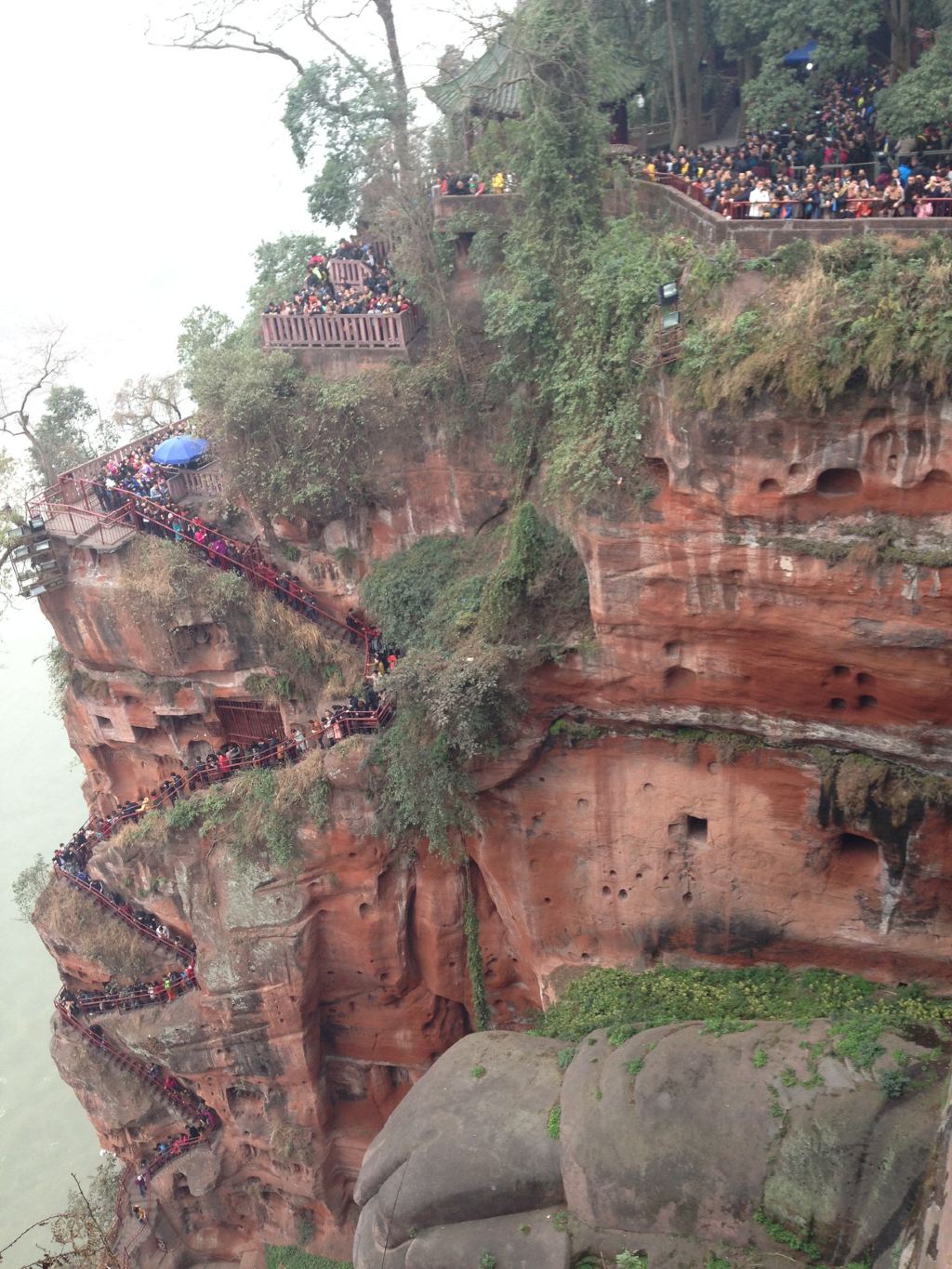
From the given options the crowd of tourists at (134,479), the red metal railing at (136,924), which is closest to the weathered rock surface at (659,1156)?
the red metal railing at (136,924)

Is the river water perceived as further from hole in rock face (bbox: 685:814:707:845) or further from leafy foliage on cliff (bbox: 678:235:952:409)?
leafy foliage on cliff (bbox: 678:235:952:409)

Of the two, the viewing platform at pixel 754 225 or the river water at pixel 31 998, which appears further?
the river water at pixel 31 998

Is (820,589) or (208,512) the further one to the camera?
(208,512)

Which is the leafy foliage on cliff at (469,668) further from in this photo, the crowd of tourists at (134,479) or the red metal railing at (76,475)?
the red metal railing at (76,475)

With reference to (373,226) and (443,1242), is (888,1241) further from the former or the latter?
(373,226)

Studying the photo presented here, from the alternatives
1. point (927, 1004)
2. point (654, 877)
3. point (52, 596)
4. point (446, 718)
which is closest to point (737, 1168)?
point (927, 1004)
